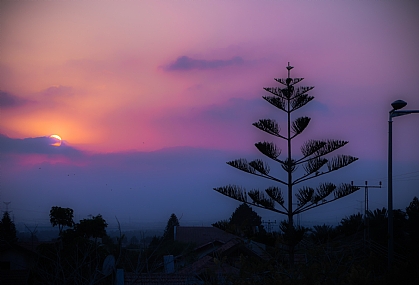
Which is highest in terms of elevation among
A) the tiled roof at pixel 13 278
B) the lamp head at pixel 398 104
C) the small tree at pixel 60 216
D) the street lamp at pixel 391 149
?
the lamp head at pixel 398 104

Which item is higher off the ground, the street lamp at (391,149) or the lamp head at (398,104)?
the lamp head at (398,104)

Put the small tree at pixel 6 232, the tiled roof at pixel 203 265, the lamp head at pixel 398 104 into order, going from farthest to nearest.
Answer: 1. the small tree at pixel 6 232
2. the lamp head at pixel 398 104
3. the tiled roof at pixel 203 265

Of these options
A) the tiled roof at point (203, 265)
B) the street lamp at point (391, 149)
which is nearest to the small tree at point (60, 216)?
the tiled roof at point (203, 265)

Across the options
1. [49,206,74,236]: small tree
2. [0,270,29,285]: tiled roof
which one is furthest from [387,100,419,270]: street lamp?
[49,206,74,236]: small tree

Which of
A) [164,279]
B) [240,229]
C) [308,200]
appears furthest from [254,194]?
[240,229]

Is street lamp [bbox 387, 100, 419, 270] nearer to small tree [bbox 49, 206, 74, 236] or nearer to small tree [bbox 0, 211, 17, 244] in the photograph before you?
small tree [bbox 0, 211, 17, 244]

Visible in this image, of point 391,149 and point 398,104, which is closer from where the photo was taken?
point 398,104

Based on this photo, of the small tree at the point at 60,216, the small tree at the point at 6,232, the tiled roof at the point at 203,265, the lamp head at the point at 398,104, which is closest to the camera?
the tiled roof at the point at 203,265

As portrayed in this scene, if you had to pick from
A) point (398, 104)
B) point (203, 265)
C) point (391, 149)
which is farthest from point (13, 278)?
point (398, 104)

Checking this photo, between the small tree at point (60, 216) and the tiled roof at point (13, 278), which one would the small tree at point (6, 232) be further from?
the small tree at point (60, 216)

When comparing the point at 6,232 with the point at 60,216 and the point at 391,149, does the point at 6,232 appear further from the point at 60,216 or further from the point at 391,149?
the point at 391,149

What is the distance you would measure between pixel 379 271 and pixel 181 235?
2429 cm

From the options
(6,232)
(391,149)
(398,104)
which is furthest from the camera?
(6,232)

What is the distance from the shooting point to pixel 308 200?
13.2 metres
